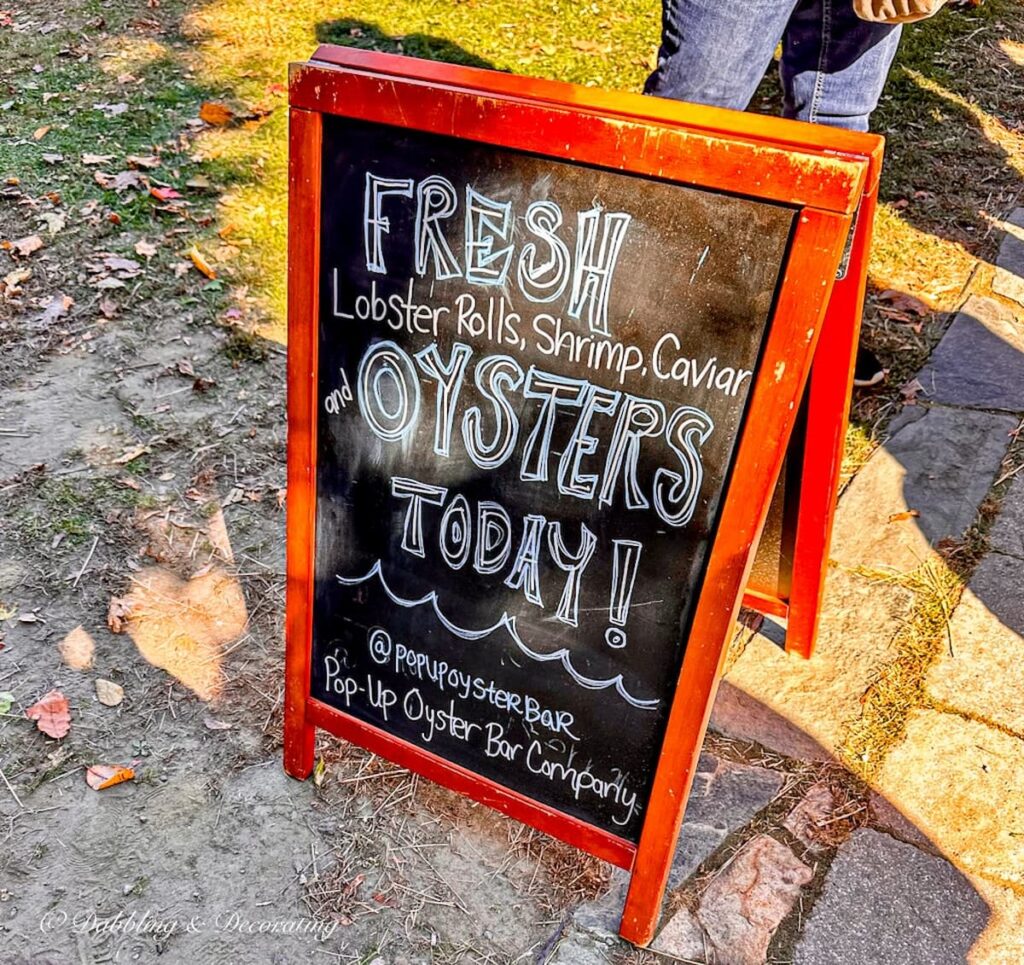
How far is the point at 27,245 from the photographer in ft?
13.5

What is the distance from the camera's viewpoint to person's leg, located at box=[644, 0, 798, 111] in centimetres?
229

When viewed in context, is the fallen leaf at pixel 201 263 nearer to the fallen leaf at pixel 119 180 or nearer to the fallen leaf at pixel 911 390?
the fallen leaf at pixel 119 180

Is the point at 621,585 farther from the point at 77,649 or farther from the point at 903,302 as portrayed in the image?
the point at 903,302

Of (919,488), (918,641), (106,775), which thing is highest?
(919,488)

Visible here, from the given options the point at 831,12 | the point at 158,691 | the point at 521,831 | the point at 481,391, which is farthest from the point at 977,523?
the point at 158,691

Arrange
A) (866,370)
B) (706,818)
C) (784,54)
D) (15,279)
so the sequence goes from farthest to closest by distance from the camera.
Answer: (15,279) < (866,370) < (784,54) < (706,818)

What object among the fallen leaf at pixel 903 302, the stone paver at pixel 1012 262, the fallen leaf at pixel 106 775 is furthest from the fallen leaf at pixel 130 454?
the stone paver at pixel 1012 262

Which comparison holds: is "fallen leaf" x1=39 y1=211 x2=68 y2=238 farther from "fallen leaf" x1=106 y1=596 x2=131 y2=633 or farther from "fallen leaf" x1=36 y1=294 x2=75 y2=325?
"fallen leaf" x1=106 y1=596 x2=131 y2=633

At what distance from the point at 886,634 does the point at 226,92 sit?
433cm

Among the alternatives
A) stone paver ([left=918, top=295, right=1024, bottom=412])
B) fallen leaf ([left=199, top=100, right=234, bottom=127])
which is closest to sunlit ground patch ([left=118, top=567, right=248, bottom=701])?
stone paver ([left=918, top=295, right=1024, bottom=412])

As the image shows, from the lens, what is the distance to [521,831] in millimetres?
2248

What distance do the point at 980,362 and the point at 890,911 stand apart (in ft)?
7.57

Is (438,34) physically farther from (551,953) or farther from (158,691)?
(551,953)

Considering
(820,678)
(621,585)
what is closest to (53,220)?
(621,585)
